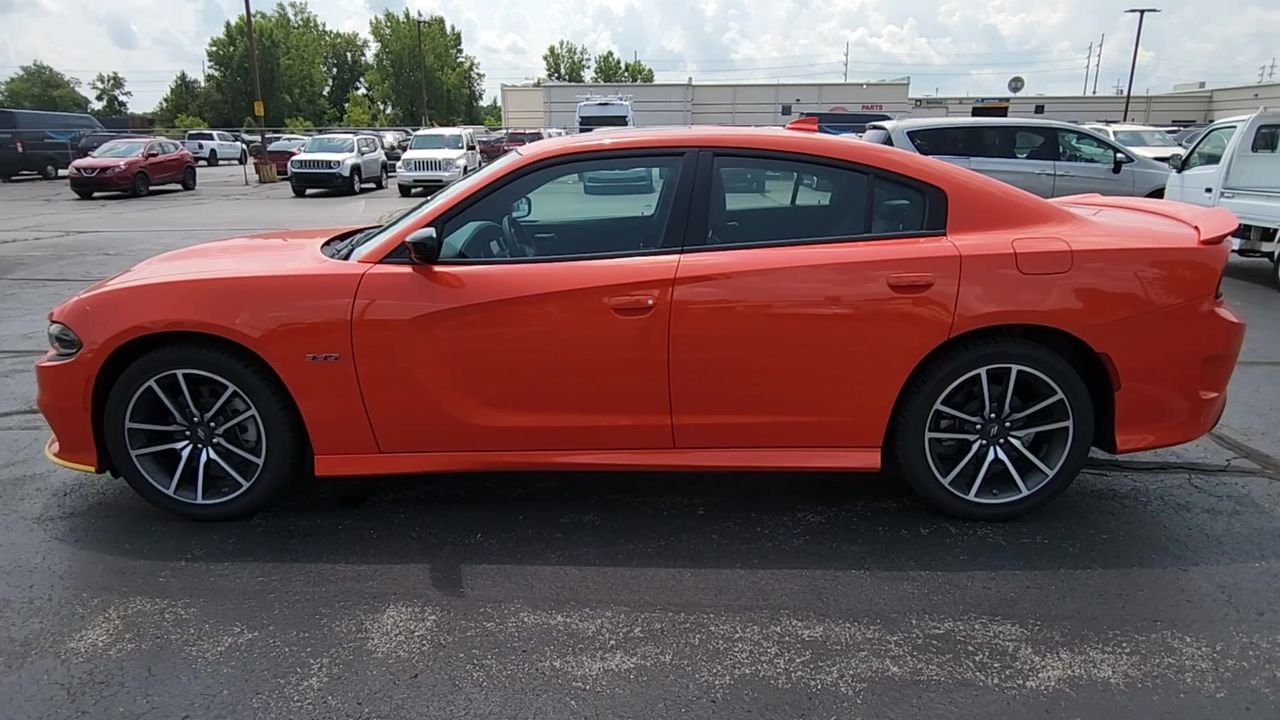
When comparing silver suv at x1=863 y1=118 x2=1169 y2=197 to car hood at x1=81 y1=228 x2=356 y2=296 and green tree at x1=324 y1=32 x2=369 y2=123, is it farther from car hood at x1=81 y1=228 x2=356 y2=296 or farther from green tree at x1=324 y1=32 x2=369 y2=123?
green tree at x1=324 y1=32 x2=369 y2=123

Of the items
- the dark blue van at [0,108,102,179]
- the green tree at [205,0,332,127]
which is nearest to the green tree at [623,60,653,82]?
the green tree at [205,0,332,127]

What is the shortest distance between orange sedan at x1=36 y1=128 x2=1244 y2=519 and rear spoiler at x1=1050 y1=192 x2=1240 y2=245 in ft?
0.08

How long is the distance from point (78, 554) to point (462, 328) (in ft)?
5.96

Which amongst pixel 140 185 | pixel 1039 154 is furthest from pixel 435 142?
pixel 1039 154

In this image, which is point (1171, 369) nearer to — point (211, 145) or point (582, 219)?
point (582, 219)

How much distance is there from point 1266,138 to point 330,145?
2267 centimetres

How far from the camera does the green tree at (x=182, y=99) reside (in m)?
71.3

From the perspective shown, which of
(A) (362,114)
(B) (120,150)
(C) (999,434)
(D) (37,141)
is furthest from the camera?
(A) (362,114)

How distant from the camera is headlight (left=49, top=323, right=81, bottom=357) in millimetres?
3352

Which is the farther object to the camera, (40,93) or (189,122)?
(40,93)

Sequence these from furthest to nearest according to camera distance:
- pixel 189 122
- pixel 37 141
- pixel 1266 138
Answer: pixel 189 122
pixel 37 141
pixel 1266 138

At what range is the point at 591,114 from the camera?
2867 cm

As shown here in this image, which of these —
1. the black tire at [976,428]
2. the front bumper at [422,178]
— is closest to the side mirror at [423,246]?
the black tire at [976,428]

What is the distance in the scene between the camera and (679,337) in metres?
3.24
